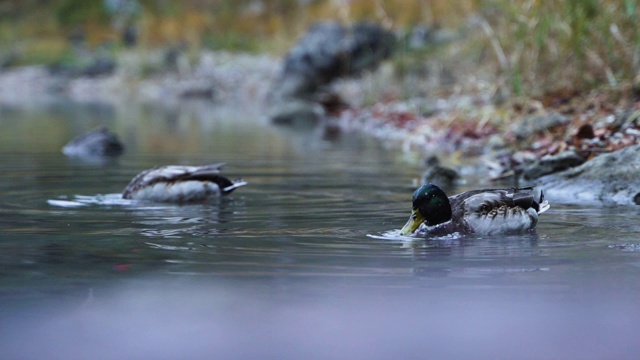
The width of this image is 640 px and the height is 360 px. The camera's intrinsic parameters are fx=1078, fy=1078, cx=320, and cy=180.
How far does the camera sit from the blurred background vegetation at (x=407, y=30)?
33.6ft

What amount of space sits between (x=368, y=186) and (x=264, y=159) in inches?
124

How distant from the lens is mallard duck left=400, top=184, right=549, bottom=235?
560 centimetres

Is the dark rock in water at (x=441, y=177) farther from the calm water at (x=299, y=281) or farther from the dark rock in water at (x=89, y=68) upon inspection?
the dark rock in water at (x=89, y=68)

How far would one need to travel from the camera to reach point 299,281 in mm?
4527

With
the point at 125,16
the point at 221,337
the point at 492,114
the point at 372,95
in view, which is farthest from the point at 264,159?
the point at 125,16

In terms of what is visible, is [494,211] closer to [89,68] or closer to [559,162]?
[559,162]

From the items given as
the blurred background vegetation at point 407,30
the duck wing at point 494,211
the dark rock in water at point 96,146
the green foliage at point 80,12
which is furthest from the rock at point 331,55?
the green foliage at point 80,12

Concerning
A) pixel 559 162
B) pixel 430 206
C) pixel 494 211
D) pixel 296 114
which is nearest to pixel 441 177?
pixel 559 162

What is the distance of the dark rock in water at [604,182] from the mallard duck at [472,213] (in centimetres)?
152

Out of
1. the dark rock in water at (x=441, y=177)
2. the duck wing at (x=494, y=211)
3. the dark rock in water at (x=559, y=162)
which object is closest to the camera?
the duck wing at (x=494, y=211)

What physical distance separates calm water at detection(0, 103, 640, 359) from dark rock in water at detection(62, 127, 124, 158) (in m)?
4.01

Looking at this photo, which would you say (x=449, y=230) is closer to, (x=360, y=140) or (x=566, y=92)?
(x=566, y=92)

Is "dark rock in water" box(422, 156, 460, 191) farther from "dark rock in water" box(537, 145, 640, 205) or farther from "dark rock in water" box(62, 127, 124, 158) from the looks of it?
"dark rock in water" box(62, 127, 124, 158)

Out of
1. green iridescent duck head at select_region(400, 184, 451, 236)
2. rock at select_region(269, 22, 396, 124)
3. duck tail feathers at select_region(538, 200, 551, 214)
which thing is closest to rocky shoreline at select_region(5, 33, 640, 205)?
rock at select_region(269, 22, 396, 124)
